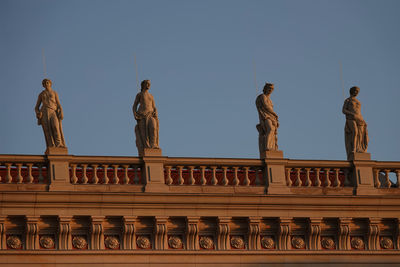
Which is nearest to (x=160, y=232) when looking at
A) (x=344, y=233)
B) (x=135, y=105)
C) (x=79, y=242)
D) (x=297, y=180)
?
(x=79, y=242)

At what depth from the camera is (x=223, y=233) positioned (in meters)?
34.2

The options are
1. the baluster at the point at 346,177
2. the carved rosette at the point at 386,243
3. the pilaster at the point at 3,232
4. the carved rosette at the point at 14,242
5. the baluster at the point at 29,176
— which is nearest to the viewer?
the pilaster at the point at 3,232

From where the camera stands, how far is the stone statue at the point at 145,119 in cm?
3488

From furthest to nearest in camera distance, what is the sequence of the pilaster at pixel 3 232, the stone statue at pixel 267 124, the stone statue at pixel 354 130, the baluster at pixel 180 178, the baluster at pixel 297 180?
the stone statue at pixel 354 130 < the stone statue at pixel 267 124 < the baluster at pixel 297 180 < the baluster at pixel 180 178 < the pilaster at pixel 3 232

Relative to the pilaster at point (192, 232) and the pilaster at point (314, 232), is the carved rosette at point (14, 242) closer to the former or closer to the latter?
the pilaster at point (192, 232)

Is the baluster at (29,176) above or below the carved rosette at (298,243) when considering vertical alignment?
above

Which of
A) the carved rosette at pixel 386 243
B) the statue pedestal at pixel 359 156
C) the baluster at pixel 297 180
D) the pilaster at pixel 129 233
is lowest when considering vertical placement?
the carved rosette at pixel 386 243

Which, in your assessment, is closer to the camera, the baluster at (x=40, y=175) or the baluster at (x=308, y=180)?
the baluster at (x=40, y=175)

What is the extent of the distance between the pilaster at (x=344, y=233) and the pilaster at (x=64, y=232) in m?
7.28

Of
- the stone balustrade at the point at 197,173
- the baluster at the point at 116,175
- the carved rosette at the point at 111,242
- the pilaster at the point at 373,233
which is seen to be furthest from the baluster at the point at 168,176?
the pilaster at the point at 373,233

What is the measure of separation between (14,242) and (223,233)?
5414 mm

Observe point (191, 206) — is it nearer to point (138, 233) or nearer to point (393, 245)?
point (138, 233)

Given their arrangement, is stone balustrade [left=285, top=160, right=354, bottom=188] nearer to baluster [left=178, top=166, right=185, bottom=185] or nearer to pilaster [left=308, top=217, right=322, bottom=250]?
pilaster [left=308, top=217, right=322, bottom=250]

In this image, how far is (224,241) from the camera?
3419 centimetres
